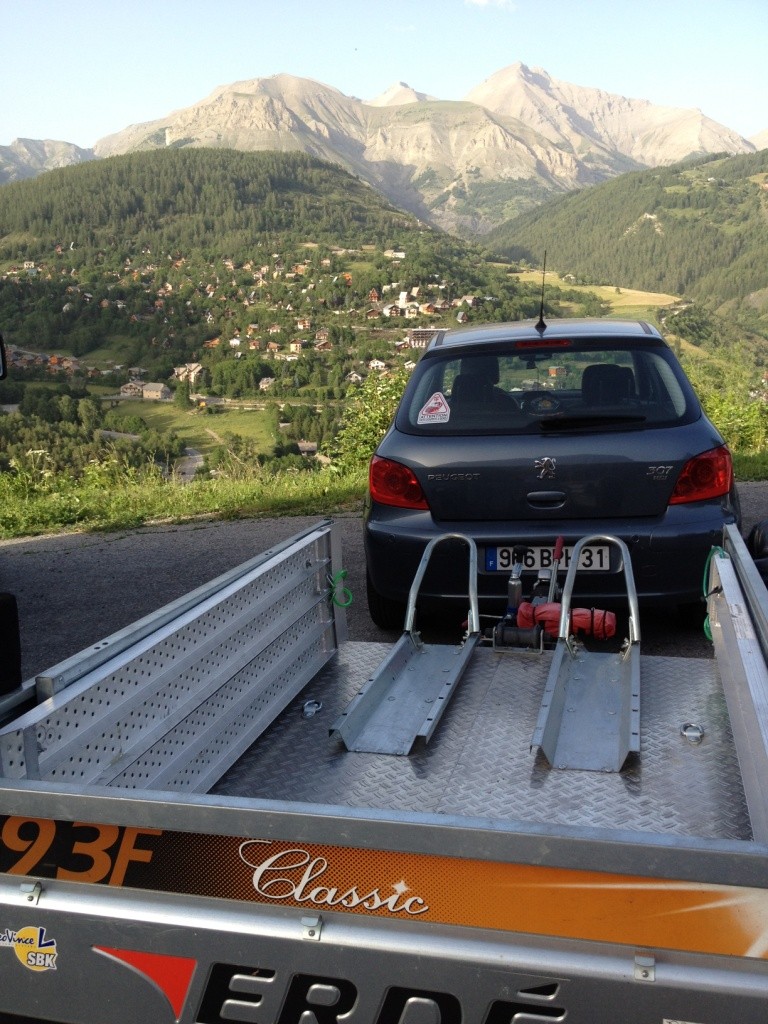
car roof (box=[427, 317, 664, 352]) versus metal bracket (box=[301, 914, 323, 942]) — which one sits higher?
car roof (box=[427, 317, 664, 352])

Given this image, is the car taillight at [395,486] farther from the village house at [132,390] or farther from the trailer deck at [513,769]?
the village house at [132,390]

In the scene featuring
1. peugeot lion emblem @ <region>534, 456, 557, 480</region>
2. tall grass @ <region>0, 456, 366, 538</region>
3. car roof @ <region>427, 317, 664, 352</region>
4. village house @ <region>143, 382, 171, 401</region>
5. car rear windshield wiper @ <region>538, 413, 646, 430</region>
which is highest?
car roof @ <region>427, 317, 664, 352</region>

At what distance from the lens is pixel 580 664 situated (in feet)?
12.1

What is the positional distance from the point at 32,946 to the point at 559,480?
3248mm

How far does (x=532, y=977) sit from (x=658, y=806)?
1.15m

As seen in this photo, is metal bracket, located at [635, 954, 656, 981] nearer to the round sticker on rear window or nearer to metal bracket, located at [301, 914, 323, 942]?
metal bracket, located at [301, 914, 323, 942]

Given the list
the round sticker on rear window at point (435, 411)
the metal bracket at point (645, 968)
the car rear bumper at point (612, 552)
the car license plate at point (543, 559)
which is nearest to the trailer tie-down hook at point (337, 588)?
the car rear bumper at point (612, 552)

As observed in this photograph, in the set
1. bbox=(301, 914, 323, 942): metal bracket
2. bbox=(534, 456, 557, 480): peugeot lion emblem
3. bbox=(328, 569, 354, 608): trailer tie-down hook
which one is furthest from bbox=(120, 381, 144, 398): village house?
bbox=(301, 914, 323, 942): metal bracket

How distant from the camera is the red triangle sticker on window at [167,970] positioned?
6.05ft

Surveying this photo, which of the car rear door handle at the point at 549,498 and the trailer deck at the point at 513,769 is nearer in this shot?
the trailer deck at the point at 513,769

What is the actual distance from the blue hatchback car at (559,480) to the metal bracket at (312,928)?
2.93 m

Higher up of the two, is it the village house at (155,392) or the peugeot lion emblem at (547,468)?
the peugeot lion emblem at (547,468)

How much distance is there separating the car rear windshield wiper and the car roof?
555 millimetres

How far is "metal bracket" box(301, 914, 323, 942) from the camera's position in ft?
5.85
